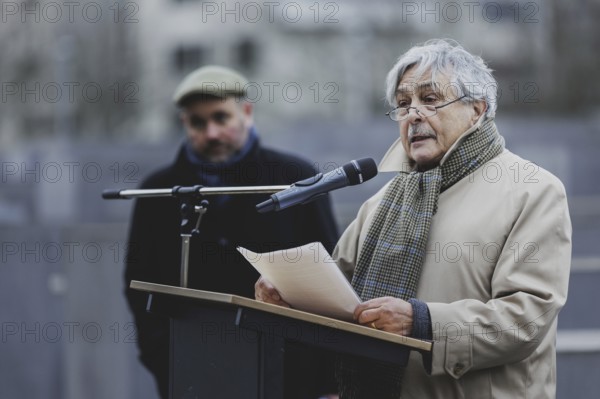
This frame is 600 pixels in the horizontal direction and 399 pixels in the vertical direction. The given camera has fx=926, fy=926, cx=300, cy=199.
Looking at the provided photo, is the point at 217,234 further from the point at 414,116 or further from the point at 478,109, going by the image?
the point at 478,109

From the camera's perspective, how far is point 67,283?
647cm

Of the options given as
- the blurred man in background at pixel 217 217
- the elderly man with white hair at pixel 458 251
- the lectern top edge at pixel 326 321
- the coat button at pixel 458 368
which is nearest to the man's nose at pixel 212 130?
the blurred man in background at pixel 217 217

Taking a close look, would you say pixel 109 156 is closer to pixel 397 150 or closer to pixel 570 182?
pixel 570 182

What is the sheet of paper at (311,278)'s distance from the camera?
289 centimetres

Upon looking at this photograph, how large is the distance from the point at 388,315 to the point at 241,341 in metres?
0.48

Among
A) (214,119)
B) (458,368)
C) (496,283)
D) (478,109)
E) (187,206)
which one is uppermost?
(478,109)

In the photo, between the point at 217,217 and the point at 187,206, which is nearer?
the point at 187,206

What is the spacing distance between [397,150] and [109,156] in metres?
12.0

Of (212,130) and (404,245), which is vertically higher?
(212,130)

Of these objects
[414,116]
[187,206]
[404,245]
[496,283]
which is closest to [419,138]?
[414,116]

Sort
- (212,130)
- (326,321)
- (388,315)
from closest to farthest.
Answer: (326,321) < (388,315) < (212,130)

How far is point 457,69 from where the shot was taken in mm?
3283

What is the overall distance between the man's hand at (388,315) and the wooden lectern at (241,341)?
11cm

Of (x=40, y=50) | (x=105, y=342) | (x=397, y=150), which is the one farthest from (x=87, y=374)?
(x=40, y=50)
